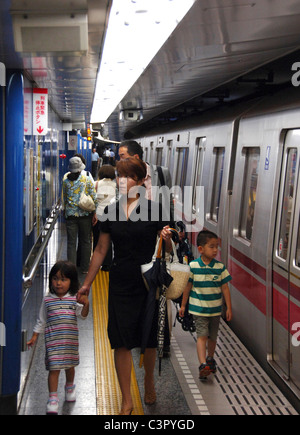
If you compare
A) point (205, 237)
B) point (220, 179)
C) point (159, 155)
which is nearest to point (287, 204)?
point (205, 237)

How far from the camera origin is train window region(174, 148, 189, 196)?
10987 mm

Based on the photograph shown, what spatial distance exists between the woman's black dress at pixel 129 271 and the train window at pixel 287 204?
1.28 m

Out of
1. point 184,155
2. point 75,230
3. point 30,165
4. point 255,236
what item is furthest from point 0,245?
point 184,155

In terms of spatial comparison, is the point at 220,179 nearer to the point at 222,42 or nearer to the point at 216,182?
the point at 216,182

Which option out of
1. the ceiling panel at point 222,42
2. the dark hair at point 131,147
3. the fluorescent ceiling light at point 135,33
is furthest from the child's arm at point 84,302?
the ceiling panel at point 222,42

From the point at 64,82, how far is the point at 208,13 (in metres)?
3.20

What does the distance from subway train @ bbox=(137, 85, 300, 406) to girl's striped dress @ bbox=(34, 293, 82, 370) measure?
1684 mm

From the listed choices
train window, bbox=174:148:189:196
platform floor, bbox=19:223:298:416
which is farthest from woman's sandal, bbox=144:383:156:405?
train window, bbox=174:148:189:196

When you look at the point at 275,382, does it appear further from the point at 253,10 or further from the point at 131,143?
the point at 253,10

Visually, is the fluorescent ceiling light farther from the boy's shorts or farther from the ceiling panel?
the boy's shorts

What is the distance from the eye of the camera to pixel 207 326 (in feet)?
17.7

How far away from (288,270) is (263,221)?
33.5 inches

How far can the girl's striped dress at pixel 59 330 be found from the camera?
14.9 feet

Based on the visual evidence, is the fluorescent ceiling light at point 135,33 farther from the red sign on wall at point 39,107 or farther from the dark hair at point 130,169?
the dark hair at point 130,169
